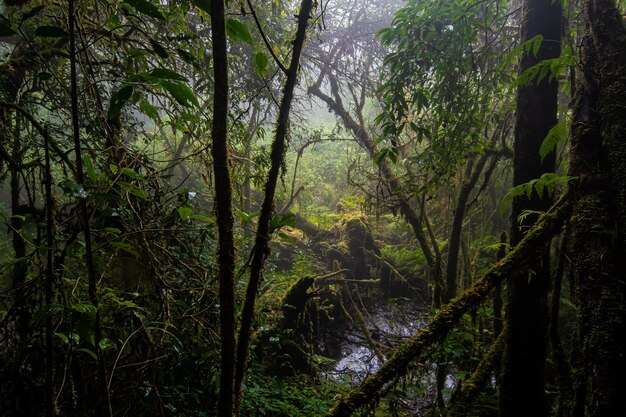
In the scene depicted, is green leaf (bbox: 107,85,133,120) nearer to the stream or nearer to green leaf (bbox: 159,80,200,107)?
green leaf (bbox: 159,80,200,107)

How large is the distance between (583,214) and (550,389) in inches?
105

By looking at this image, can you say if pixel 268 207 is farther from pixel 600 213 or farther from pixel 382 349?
pixel 382 349

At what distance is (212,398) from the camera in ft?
10.4

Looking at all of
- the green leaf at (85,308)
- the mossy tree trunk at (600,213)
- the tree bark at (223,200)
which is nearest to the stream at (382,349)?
the mossy tree trunk at (600,213)

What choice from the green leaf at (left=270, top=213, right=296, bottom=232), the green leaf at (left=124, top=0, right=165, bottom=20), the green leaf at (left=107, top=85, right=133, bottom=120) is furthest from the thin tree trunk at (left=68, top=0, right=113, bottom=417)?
the green leaf at (left=270, top=213, right=296, bottom=232)

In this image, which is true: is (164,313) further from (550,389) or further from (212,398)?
(550,389)

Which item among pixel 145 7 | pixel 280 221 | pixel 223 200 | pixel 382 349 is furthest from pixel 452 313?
pixel 382 349

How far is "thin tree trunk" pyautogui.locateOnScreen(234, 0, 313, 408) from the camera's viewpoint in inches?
50.6

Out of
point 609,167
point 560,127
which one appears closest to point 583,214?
point 609,167

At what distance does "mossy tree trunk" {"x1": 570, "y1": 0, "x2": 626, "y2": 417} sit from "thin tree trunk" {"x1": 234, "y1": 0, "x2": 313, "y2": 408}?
1.31 meters

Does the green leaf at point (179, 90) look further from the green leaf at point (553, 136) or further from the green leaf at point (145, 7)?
the green leaf at point (553, 136)

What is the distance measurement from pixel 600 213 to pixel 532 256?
18.9 inches

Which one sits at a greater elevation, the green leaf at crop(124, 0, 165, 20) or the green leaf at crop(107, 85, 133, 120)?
the green leaf at crop(124, 0, 165, 20)

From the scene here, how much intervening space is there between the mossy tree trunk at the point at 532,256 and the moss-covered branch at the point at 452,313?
81mm
